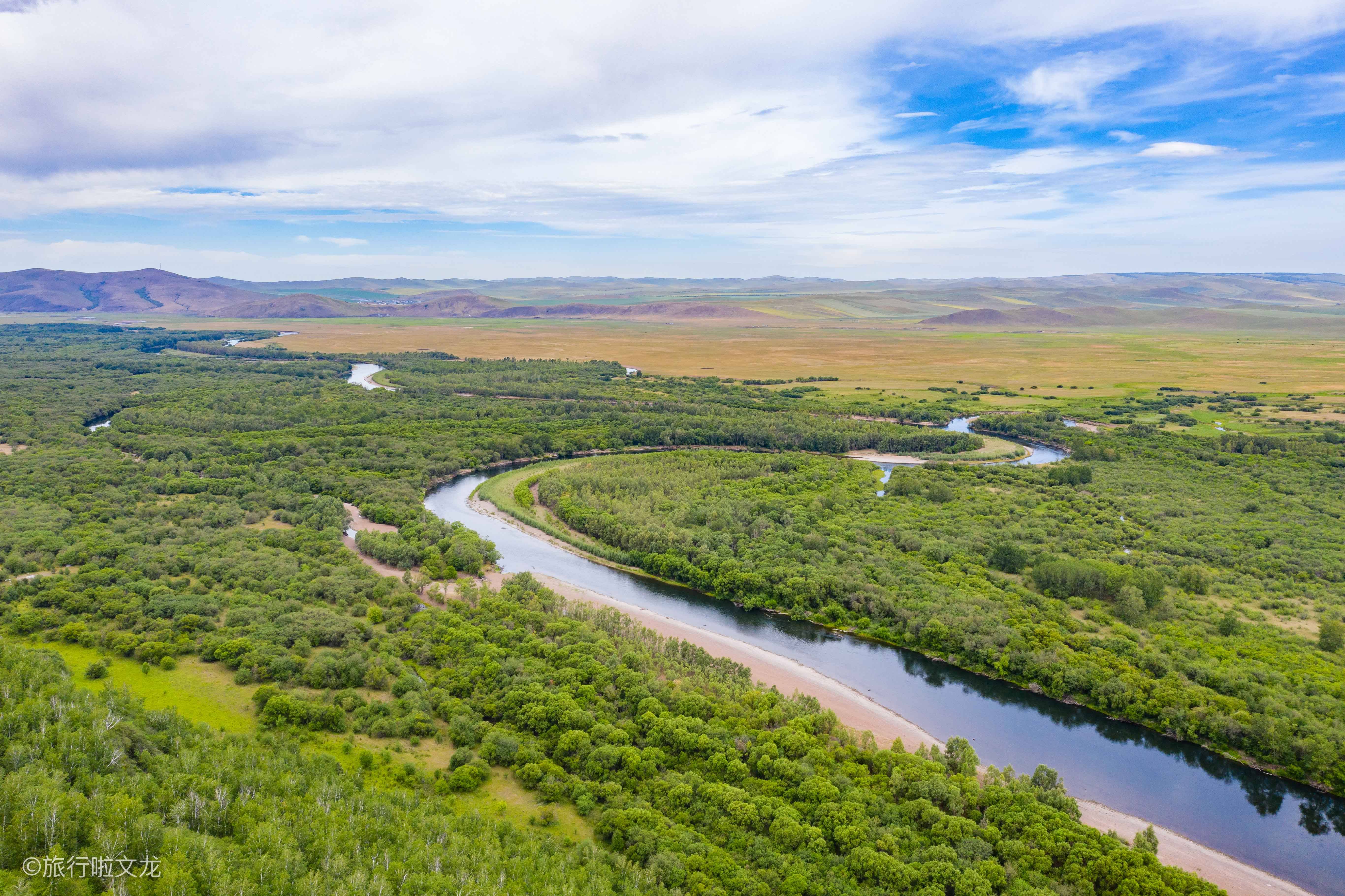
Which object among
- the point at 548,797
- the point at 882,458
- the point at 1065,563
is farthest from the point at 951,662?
the point at 882,458

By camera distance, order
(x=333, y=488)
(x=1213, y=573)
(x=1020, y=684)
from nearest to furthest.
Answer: (x=1020, y=684) → (x=1213, y=573) → (x=333, y=488)

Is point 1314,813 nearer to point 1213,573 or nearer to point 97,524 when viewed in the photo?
point 1213,573

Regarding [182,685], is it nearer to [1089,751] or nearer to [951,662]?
[951,662]

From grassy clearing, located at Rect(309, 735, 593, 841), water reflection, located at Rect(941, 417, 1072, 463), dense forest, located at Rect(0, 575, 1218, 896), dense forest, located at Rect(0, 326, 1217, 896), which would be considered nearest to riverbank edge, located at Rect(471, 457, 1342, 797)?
dense forest, located at Rect(0, 326, 1217, 896)

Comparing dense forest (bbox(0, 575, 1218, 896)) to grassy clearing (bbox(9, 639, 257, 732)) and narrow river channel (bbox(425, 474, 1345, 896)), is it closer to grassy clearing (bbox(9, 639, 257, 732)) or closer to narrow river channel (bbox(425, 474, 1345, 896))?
grassy clearing (bbox(9, 639, 257, 732))

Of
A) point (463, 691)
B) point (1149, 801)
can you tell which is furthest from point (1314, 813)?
point (463, 691)

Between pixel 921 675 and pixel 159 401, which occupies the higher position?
pixel 159 401
